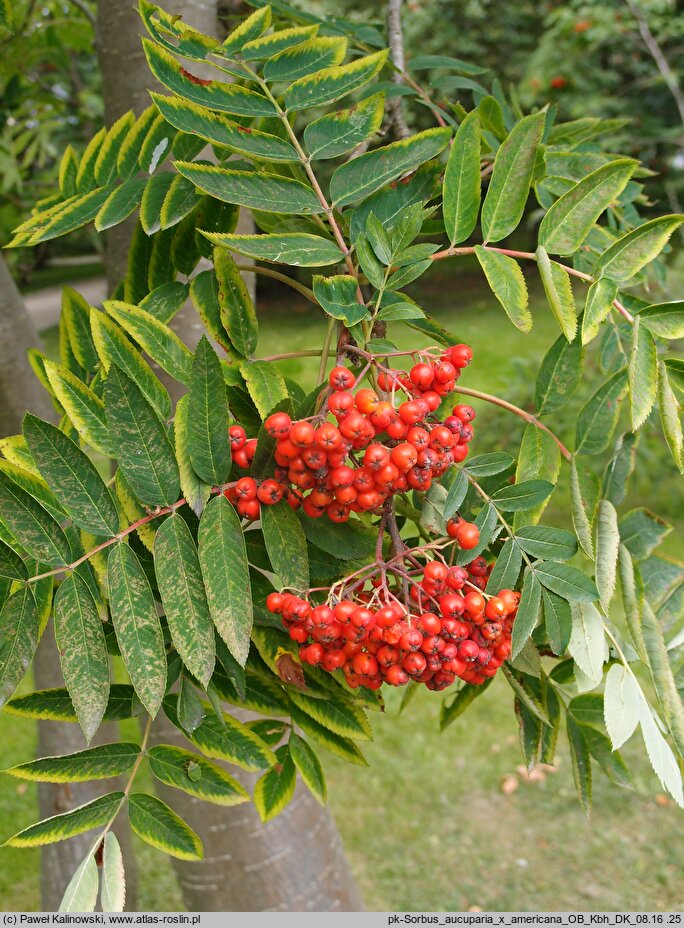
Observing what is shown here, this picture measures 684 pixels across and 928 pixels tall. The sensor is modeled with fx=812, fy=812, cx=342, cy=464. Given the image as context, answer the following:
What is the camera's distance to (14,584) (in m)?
0.92

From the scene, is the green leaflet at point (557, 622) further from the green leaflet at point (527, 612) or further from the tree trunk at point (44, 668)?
the tree trunk at point (44, 668)

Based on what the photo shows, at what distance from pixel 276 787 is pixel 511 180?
87cm

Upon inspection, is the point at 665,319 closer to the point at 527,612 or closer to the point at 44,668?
the point at 527,612

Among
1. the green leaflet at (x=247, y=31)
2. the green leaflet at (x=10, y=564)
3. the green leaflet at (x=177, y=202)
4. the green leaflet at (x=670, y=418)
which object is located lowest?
the green leaflet at (x=670, y=418)

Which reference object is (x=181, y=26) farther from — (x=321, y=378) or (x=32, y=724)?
(x=32, y=724)

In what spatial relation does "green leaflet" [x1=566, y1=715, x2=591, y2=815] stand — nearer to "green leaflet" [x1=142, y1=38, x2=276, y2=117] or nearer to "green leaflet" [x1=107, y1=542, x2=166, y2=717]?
"green leaflet" [x1=107, y1=542, x2=166, y2=717]

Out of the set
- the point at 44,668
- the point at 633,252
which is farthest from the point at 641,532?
the point at 44,668

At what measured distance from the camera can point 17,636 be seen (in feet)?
2.89

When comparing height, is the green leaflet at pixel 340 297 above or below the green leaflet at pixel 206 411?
above

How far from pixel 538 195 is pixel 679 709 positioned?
28.6 inches

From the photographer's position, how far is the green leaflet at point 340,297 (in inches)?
33.9

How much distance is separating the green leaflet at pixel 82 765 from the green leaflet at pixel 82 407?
1.22 feet

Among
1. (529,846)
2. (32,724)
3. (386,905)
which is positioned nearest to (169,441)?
(386,905)

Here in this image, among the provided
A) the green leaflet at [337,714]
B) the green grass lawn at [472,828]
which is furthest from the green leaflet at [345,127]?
the green grass lawn at [472,828]
